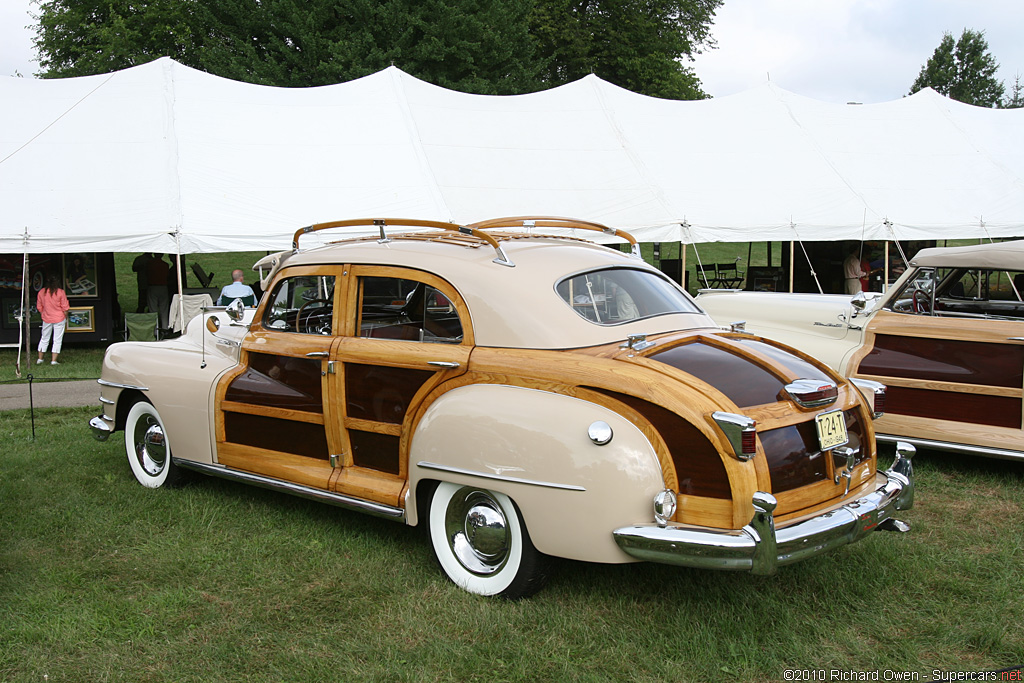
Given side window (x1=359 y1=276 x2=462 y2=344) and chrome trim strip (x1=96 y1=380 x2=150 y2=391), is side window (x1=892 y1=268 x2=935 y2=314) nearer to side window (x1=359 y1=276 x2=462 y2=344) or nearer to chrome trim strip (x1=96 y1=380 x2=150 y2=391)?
side window (x1=359 y1=276 x2=462 y2=344)

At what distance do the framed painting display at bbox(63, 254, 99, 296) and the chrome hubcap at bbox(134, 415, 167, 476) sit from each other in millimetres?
10455

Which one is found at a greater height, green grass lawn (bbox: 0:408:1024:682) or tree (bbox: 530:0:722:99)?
tree (bbox: 530:0:722:99)

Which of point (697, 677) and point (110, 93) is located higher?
point (110, 93)

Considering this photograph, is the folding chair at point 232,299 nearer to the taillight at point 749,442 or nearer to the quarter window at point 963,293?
the quarter window at point 963,293

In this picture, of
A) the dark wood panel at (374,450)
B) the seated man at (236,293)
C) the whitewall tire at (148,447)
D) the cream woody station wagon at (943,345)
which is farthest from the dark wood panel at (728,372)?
the seated man at (236,293)

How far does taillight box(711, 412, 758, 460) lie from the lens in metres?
3.46

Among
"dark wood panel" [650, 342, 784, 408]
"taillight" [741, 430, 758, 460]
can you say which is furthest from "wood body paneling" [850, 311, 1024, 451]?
"taillight" [741, 430, 758, 460]

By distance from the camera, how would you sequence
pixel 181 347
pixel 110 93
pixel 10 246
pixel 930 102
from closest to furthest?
pixel 181 347 → pixel 10 246 → pixel 110 93 → pixel 930 102

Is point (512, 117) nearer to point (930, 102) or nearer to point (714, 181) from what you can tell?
point (714, 181)

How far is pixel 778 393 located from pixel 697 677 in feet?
4.20

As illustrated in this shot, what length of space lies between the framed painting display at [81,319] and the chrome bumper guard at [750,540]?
14.2 meters

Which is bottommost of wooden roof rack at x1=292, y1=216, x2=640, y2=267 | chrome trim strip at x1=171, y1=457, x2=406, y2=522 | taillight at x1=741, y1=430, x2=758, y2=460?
chrome trim strip at x1=171, y1=457, x2=406, y2=522

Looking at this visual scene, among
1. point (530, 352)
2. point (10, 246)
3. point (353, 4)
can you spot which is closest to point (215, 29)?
point (353, 4)

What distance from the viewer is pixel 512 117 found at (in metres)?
16.1
